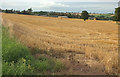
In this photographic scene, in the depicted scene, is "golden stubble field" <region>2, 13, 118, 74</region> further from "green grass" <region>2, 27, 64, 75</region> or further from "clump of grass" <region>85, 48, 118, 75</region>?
"green grass" <region>2, 27, 64, 75</region>

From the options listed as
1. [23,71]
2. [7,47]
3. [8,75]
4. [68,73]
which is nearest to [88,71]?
[68,73]

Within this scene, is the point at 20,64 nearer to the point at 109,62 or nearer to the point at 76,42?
the point at 109,62

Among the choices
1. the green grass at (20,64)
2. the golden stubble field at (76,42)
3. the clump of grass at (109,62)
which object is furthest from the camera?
the golden stubble field at (76,42)

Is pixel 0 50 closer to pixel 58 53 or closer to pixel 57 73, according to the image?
pixel 57 73

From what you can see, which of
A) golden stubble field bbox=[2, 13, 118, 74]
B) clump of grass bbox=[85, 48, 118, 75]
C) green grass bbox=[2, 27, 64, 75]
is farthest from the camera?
golden stubble field bbox=[2, 13, 118, 74]

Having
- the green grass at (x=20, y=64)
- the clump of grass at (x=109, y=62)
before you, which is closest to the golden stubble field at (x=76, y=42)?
the clump of grass at (x=109, y=62)

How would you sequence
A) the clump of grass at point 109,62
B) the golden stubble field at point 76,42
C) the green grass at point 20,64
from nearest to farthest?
the green grass at point 20,64 < the clump of grass at point 109,62 < the golden stubble field at point 76,42

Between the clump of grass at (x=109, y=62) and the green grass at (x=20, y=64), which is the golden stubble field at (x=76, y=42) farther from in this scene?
the green grass at (x=20, y=64)

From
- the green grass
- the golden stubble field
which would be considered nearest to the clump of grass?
the golden stubble field

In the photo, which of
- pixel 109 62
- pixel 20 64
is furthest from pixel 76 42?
pixel 20 64

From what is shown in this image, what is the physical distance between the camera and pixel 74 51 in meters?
7.71

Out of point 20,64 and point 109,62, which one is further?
A: point 109,62

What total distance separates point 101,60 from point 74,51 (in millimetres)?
2036

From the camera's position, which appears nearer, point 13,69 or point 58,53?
point 13,69
